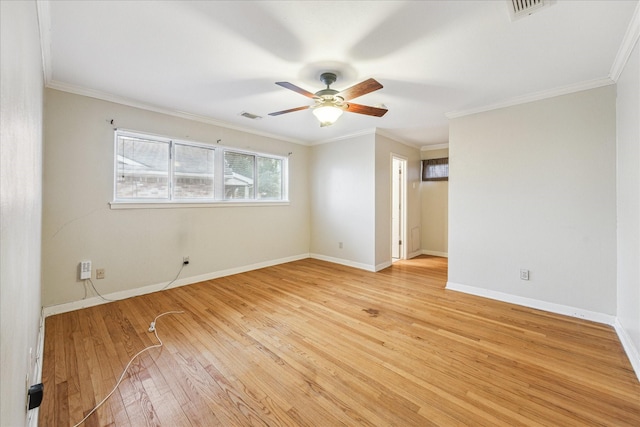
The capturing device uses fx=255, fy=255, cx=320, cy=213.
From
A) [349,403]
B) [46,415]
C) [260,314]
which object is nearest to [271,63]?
[260,314]

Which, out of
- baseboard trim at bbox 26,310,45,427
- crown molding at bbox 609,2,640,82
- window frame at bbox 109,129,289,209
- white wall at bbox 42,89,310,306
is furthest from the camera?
window frame at bbox 109,129,289,209

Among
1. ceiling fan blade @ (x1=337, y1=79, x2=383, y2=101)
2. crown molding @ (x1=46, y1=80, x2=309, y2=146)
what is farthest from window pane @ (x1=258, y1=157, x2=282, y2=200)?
ceiling fan blade @ (x1=337, y1=79, x2=383, y2=101)

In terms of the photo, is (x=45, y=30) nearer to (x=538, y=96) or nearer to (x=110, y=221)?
(x=110, y=221)

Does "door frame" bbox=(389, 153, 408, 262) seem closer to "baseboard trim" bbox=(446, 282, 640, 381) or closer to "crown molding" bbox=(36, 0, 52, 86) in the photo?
"baseboard trim" bbox=(446, 282, 640, 381)

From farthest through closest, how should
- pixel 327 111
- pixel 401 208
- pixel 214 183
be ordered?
pixel 401 208 → pixel 214 183 → pixel 327 111

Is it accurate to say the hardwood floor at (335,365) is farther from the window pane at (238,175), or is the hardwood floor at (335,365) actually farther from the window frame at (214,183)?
the window pane at (238,175)

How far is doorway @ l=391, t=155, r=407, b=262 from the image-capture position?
5453mm

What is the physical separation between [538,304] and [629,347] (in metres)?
0.88

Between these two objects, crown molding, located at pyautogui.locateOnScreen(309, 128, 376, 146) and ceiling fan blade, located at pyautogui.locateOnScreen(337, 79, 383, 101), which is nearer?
ceiling fan blade, located at pyautogui.locateOnScreen(337, 79, 383, 101)

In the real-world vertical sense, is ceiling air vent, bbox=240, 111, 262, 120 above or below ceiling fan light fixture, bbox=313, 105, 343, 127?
above

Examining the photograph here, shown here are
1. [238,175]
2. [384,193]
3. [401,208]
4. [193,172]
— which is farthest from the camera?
→ [401,208]

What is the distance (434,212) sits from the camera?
19.1 ft

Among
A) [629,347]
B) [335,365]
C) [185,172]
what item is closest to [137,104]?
[185,172]

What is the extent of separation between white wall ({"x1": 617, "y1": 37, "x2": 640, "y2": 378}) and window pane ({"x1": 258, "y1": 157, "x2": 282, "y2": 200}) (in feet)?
14.6
